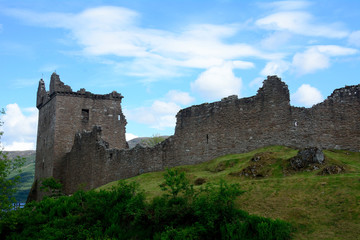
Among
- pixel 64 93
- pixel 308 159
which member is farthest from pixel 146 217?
pixel 64 93

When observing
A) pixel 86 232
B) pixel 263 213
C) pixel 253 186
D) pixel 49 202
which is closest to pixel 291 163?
pixel 253 186

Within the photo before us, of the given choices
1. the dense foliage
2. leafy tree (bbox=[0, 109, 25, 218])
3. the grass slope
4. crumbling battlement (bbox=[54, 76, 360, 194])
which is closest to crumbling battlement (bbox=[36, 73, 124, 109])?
crumbling battlement (bbox=[54, 76, 360, 194])

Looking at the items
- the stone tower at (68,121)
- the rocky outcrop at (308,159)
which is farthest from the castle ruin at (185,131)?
the rocky outcrop at (308,159)

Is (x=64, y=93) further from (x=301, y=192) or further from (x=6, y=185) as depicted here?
(x=301, y=192)

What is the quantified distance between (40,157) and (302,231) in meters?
30.1

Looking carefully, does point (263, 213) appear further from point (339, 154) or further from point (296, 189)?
point (339, 154)

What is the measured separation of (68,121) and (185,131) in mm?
13597

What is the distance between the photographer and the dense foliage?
47.4 feet

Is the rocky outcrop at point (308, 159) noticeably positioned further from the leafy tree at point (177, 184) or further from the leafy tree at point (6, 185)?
the leafy tree at point (6, 185)

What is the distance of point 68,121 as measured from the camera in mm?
35469

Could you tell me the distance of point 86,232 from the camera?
18.1m

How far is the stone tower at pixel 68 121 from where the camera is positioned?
3503cm

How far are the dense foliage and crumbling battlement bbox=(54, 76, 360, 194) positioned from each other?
4950 mm

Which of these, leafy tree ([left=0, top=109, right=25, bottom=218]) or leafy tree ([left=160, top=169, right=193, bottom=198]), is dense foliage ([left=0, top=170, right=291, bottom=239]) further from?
leafy tree ([left=0, top=109, right=25, bottom=218])
